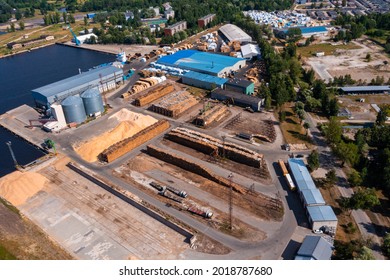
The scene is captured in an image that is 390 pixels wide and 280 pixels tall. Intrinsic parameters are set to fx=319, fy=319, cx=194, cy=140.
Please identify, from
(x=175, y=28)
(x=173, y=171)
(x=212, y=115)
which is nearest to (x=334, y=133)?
(x=212, y=115)

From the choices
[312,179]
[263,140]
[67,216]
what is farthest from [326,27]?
[67,216]

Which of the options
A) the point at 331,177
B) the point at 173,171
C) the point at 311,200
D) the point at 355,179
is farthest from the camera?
the point at 173,171

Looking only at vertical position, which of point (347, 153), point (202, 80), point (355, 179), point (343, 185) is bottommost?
Result: point (343, 185)

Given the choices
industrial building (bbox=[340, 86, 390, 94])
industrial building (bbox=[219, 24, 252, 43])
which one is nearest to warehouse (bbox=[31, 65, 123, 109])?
industrial building (bbox=[219, 24, 252, 43])

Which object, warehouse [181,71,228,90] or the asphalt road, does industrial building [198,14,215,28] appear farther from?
the asphalt road

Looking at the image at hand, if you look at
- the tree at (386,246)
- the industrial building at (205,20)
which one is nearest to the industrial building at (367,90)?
the tree at (386,246)

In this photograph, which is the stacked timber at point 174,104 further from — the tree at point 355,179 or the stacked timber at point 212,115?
the tree at point 355,179

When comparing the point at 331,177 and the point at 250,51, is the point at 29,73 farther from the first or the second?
the point at 331,177
